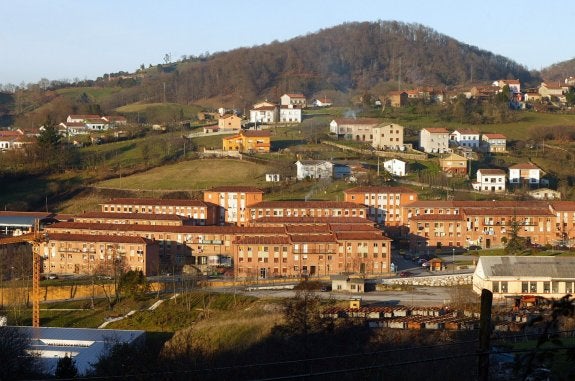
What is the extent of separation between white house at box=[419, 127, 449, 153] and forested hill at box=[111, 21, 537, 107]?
15.8 m

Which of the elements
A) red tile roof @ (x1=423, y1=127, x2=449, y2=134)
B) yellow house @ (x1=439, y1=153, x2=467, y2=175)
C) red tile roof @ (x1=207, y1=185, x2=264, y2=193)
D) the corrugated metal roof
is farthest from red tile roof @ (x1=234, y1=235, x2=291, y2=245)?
red tile roof @ (x1=423, y1=127, x2=449, y2=134)

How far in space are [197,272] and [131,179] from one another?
7.99 meters

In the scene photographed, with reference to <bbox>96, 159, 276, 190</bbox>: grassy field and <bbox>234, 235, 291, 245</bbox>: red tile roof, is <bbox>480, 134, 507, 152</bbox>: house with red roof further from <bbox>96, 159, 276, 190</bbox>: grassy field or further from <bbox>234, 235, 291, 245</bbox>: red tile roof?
<bbox>234, 235, 291, 245</bbox>: red tile roof

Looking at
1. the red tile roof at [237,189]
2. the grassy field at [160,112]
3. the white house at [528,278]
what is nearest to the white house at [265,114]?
the grassy field at [160,112]

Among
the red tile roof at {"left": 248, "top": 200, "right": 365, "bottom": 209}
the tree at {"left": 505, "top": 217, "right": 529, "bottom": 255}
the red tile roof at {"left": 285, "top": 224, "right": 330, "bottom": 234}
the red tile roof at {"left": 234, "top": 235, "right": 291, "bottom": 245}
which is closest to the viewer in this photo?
the red tile roof at {"left": 234, "top": 235, "right": 291, "bottom": 245}

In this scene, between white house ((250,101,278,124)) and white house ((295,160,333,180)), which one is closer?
white house ((295,160,333,180))

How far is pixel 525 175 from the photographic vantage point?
2384 centimetres

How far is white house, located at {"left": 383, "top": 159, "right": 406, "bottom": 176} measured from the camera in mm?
24703

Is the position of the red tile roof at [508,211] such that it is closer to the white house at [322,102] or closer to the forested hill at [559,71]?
the white house at [322,102]

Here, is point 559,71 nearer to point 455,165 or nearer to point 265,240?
point 455,165

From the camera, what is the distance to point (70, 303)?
16047mm

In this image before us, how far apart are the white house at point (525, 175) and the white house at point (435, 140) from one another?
12.3 feet

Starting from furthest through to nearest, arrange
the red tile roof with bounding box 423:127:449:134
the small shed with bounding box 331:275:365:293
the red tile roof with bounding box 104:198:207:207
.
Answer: the red tile roof with bounding box 423:127:449:134, the red tile roof with bounding box 104:198:207:207, the small shed with bounding box 331:275:365:293

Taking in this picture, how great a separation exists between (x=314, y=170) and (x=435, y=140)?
523 centimetres
